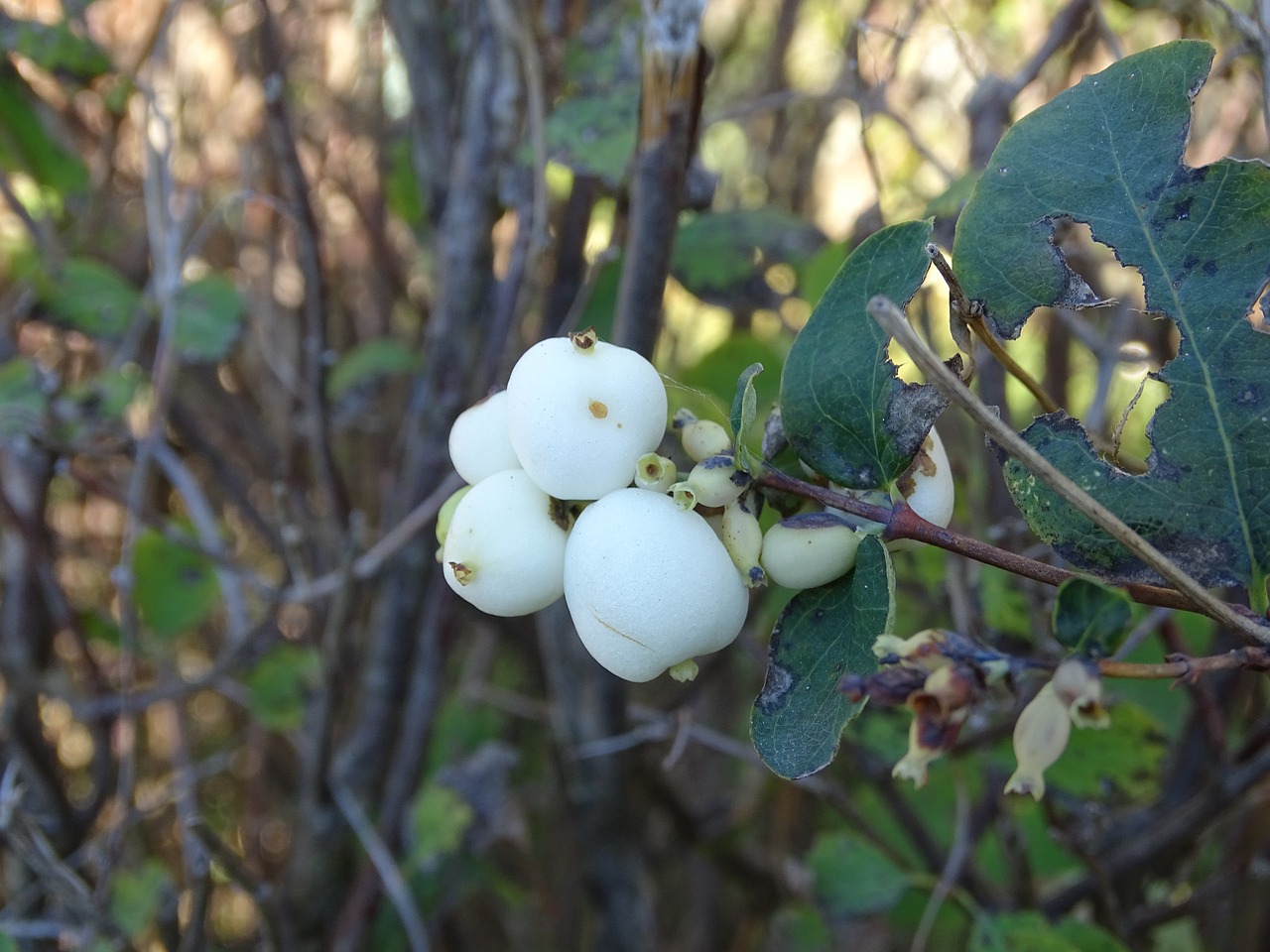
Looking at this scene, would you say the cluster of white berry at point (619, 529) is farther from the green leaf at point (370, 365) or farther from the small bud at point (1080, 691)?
the green leaf at point (370, 365)

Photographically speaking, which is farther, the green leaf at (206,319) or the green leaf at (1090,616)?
the green leaf at (206,319)

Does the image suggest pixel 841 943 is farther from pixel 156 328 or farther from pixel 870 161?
pixel 156 328

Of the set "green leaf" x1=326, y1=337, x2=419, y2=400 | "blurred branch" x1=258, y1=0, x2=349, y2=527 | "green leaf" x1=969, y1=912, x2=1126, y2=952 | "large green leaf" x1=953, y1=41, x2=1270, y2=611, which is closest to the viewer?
"large green leaf" x1=953, y1=41, x2=1270, y2=611

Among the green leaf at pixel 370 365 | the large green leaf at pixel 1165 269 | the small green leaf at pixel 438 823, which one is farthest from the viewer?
the green leaf at pixel 370 365

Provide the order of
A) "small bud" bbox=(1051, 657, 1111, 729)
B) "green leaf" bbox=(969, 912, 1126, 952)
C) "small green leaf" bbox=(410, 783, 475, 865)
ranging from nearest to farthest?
"small bud" bbox=(1051, 657, 1111, 729) < "green leaf" bbox=(969, 912, 1126, 952) < "small green leaf" bbox=(410, 783, 475, 865)

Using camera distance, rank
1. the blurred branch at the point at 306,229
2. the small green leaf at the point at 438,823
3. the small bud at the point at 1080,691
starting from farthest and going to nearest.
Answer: the small green leaf at the point at 438,823, the blurred branch at the point at 306,229, the small bud at the point at 1080,691

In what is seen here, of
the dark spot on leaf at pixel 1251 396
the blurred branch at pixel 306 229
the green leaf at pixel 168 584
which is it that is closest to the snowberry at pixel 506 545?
the dark spot on leaf at pixel 1251 396

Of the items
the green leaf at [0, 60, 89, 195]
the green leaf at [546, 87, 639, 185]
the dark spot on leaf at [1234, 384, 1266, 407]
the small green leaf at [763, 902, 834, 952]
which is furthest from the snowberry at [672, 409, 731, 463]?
the green leaf at [0, 60, 89, 195]

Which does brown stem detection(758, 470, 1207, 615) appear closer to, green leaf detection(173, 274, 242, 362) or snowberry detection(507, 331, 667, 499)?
snowberry detection(507, 331, 667, 499)
